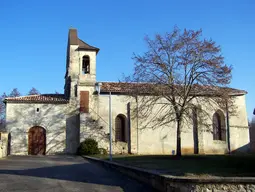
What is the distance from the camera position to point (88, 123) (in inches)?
1177

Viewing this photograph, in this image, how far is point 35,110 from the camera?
29766 mm

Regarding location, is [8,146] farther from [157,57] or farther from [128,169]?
[128,169]

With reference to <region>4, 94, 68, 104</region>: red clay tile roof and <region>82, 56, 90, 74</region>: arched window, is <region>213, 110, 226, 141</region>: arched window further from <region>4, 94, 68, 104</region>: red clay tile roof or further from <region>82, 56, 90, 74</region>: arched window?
<region>4, 94, 68, 104</region>: red clay tile roof

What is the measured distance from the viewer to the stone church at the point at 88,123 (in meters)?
29.5

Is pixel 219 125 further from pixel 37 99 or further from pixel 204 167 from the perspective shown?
pixel 204 167

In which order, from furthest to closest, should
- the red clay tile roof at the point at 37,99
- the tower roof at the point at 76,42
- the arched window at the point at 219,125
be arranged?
the arched window at the point at 219,125, the tower roof at the point at 76,42, the red clay tile roof at the point at 37,99

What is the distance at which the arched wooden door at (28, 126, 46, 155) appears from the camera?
29.5m

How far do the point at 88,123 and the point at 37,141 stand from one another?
5431 millimetres

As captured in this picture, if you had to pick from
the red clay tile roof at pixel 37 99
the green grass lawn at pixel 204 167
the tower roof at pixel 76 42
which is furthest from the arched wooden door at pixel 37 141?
the green grass lawn at pixel 204 167

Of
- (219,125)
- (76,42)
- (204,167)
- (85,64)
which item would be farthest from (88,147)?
(204,167)

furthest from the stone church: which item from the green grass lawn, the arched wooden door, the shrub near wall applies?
the green grass lawn

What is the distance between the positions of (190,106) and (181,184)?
44.9 ft

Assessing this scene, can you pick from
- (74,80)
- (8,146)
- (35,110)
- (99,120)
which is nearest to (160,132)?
(99,120)

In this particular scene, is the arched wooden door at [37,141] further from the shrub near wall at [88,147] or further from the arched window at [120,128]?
the arched window at [120,128]
